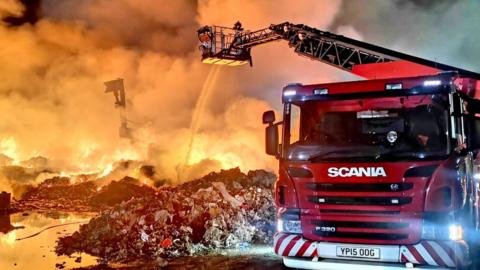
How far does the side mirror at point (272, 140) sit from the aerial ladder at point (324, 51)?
9.31 ft

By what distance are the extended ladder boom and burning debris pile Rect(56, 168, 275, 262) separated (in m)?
4.54

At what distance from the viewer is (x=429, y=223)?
505 centimetres

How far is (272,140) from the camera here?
6.24 metres

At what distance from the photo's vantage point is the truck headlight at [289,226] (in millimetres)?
5703

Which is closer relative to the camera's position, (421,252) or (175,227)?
(421,252)

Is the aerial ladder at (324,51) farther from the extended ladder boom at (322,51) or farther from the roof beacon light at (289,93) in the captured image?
the roof beacon light at (289,93)

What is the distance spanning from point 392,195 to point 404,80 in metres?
1.51

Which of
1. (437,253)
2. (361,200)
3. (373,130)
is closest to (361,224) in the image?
(361,200)

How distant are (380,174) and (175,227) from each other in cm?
635

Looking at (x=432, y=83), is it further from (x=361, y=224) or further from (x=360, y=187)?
(x=361, y=224)

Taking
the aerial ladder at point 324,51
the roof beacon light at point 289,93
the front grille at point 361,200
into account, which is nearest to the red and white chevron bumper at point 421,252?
the front grille at point 361,200

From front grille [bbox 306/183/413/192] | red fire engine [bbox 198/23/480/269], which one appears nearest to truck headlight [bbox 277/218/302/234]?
red fire engine [bbox 198/23/480/269]

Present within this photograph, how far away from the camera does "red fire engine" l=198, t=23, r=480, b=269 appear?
Result: 5.07m

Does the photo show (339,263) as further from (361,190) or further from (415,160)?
(415,160)
